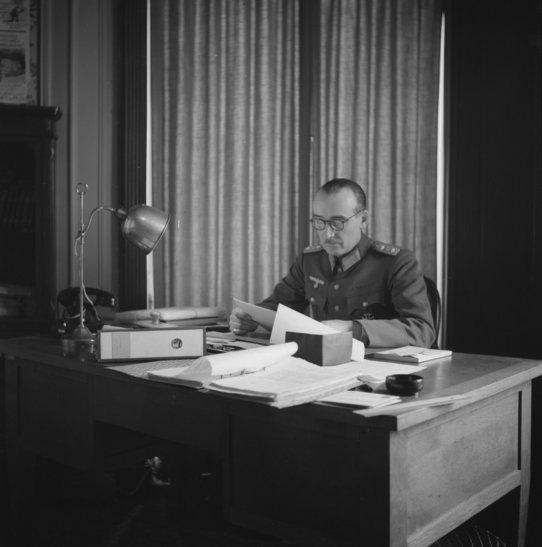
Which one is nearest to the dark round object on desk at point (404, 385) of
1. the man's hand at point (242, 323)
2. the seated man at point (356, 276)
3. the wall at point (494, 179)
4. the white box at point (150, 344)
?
the white box at point (150, 344)

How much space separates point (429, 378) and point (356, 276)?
3.26 ft

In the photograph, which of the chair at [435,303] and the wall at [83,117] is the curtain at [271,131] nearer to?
the wall at [83,117]

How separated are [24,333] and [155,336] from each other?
1.61 metres

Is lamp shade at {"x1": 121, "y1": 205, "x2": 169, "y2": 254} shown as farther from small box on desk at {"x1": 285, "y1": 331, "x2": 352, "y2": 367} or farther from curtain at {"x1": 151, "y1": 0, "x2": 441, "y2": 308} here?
curtain at {"x1": 151, "y1": 0, "x2": 441, "y2": 308}

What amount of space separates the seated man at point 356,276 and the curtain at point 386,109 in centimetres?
79

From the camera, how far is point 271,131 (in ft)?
11.7

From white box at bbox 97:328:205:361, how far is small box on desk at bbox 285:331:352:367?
0.29 m

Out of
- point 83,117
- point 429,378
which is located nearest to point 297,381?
point 429,378

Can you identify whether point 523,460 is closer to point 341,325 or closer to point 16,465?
point 341,325

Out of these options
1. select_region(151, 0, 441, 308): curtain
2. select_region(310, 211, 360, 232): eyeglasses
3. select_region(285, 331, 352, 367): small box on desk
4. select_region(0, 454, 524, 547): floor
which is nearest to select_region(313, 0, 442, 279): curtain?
select_region(151, 0, 441, 308): curtain

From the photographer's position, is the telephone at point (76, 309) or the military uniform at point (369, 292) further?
the telephone at point (76, 309)

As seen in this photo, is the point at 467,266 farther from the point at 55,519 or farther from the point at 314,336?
the point at 55,519

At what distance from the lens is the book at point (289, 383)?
1.35 metres

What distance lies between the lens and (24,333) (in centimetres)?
321
